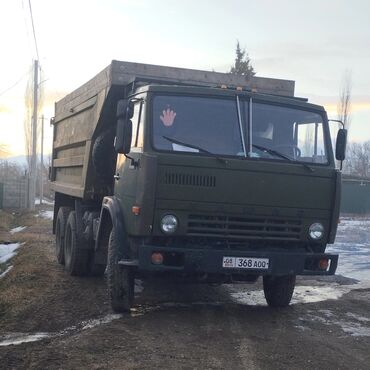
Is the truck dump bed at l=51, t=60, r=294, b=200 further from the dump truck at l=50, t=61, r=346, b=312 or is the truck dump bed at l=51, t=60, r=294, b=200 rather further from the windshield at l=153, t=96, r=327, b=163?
the windshield at l=153, t=96, r=327, b=163

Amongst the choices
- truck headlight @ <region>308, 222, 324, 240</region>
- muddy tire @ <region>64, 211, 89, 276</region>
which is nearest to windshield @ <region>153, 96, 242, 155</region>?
truck headlight @ <region>308, 222, 324, 240</region>

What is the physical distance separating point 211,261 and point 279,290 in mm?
1927

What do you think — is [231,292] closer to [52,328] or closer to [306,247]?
[306,247]

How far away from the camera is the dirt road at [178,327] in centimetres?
521

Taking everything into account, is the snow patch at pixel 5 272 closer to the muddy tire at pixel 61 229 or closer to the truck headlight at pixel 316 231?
the muddy tire at pixel 61 229

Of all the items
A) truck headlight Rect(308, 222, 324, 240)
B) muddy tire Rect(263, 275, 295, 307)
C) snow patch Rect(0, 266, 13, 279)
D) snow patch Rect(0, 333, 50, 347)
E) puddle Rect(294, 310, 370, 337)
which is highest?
truck headlight Rect(308, 222, 324, 240)

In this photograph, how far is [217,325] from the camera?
6484 millimetres

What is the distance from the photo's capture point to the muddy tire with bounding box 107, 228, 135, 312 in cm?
652

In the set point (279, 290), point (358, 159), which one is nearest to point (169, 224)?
point (279, 290)

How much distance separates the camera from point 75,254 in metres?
9.27

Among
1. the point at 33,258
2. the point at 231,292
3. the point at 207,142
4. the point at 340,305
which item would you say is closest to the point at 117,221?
the point at 207,142

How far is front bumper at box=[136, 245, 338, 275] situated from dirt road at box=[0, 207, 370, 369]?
0.67 metres

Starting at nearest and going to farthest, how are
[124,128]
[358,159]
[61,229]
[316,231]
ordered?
1. [124,128]
2. [316,231]
3. [61,229]
4. [358,159]

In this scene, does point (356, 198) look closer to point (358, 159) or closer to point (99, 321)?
point (99, 321)
